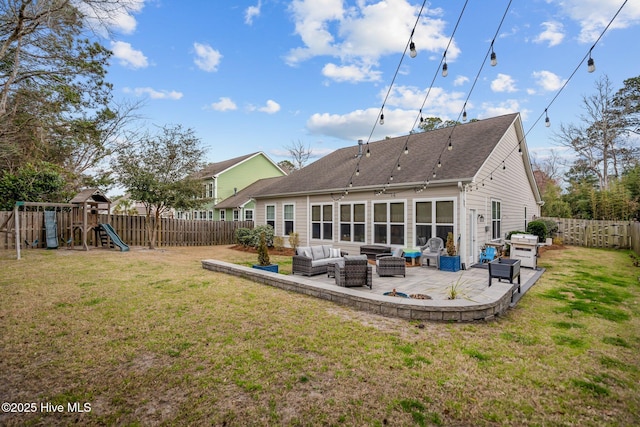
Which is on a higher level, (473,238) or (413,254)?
(473,238)

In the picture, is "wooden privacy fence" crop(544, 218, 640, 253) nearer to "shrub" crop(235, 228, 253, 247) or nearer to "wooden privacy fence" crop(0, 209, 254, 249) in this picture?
"shrub" crop(235, 228, 253, 247)

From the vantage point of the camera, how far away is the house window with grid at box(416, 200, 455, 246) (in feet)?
33.1

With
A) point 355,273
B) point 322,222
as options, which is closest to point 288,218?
point 322,222

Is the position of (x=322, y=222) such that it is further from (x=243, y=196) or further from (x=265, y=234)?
(x=243, y=196)

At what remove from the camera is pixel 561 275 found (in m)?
9.05

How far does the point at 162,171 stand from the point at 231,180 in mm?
10915

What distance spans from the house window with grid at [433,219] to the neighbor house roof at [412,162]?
2.76ft

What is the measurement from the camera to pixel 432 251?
33.0 ft

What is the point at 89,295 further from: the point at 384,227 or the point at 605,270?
the point at 605,270

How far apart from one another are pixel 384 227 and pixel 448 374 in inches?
336

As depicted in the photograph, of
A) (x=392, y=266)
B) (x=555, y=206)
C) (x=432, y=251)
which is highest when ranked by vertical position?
(x=555, y=206)

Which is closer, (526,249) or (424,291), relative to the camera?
(424,291)

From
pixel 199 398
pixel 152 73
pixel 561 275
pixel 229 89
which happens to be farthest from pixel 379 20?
pixel 152 73

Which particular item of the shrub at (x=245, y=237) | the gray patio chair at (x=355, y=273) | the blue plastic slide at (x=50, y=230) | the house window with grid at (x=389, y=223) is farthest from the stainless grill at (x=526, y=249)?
the blue plastic slide at (x=50, y=230)
